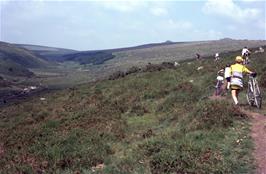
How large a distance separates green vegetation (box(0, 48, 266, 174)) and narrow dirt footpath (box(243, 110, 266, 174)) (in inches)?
9.0

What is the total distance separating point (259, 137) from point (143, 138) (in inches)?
194

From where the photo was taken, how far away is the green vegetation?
14688mm

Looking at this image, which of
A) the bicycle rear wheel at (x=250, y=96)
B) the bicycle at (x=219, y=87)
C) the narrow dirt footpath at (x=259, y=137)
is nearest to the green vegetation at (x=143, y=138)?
the narrow dirt footpath at (x=259, y=137)

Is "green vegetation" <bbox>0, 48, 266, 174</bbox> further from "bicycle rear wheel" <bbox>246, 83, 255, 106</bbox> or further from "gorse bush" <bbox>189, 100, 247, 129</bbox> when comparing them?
"bicycle rear wheel" <bbox>246, 83, 255, 106</bbox>

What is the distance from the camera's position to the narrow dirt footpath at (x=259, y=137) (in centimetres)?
1385

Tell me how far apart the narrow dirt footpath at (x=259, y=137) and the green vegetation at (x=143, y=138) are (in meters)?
0.23

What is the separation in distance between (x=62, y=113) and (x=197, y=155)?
17.1 metres

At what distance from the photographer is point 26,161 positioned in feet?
58.4

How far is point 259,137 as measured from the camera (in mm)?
16500

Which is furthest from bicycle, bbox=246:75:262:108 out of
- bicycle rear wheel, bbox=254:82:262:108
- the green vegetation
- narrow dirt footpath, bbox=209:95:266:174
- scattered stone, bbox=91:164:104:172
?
scattered stone, bbox=91:164:104:172

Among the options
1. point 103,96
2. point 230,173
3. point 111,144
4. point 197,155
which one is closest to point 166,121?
point 111,144

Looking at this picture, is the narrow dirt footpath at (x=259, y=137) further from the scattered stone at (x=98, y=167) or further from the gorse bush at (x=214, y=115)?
the scattered stone at (x=98, y=167)

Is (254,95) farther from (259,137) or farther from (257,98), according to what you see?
(259,137)

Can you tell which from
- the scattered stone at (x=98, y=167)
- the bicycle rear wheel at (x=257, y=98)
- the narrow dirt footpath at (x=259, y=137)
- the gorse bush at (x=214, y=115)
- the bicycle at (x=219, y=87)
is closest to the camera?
the narrow dirt footpath at (x=259, y=137)
